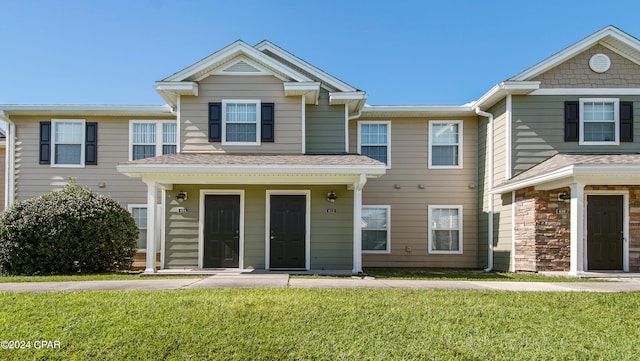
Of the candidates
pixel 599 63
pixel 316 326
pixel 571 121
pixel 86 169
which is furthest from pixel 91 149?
pixel 599 63

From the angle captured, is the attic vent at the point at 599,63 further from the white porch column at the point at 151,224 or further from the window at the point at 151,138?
the window at the point at 151,138

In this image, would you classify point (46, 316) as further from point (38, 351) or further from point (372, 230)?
point (372, 230)

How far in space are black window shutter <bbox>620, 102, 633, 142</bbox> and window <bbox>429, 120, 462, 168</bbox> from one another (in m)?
4.10

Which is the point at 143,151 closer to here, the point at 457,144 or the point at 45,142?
the point at 45,142

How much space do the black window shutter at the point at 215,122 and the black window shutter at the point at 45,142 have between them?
Answer: 532 centimetres

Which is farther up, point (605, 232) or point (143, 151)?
point (143, 151)

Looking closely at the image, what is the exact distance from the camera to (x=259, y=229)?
40.7ft

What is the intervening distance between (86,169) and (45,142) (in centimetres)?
142

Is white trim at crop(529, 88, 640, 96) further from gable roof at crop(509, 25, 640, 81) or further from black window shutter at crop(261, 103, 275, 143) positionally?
black window shutter at crop(261, 103, 275, 143)

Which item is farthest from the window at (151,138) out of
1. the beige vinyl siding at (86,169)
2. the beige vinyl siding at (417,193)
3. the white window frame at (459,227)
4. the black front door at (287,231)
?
the white window frame at (459,227)

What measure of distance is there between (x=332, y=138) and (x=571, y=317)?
314 inches

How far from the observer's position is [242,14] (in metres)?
14.4

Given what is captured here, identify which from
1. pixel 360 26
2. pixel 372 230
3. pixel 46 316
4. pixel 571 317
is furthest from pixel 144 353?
pixel 360 26

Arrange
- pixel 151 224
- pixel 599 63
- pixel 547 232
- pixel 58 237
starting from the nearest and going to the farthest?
pixel 58 237 < pixel 151 224 < pixel 547 232 < pixel 599 63
